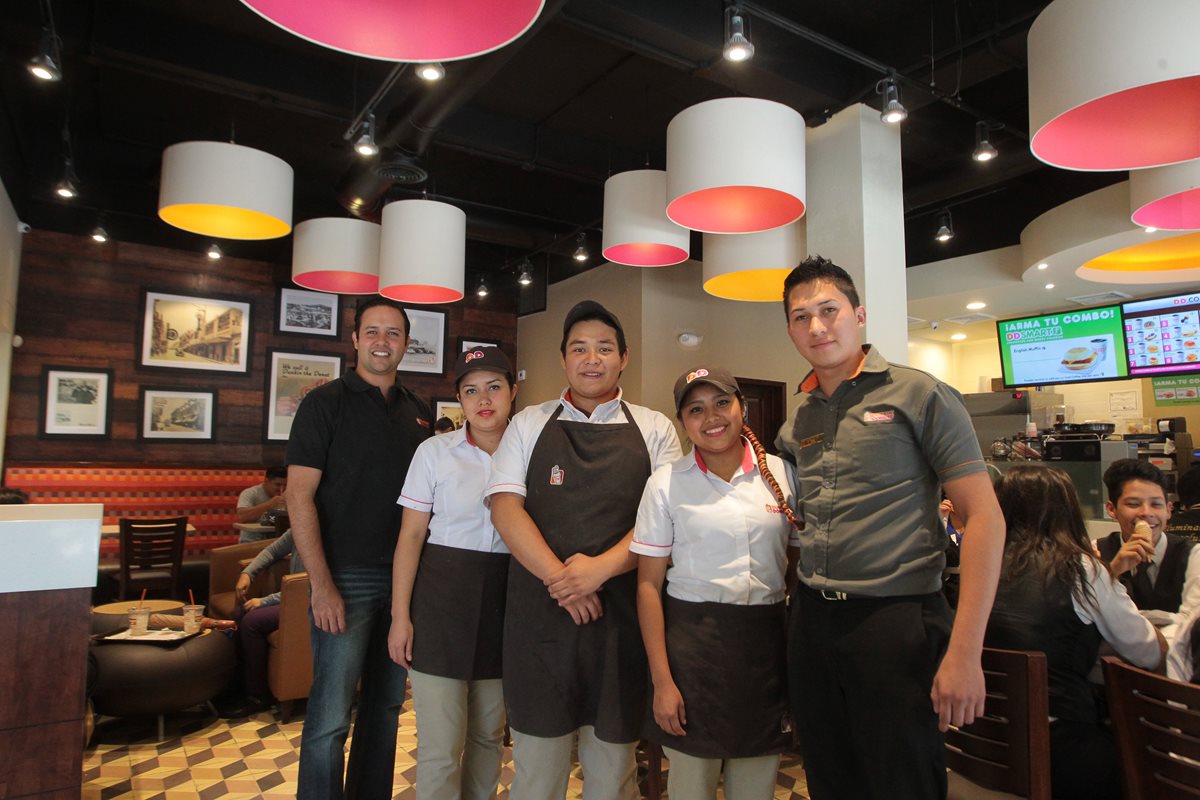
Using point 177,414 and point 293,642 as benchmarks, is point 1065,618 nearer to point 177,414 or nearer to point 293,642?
point 293,642

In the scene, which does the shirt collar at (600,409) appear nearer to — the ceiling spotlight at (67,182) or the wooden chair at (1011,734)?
the wooden chair at (1011,734)

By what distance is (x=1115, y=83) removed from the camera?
85.7 inches

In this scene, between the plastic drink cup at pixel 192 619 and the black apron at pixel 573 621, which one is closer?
the black apron at pixel 573 621

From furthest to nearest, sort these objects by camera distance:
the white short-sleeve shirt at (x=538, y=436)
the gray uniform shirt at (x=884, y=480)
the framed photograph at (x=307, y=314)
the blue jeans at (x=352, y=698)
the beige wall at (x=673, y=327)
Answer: the framed photograph at (x=307, y=314) → the beige wall at (x=673, y=327) → the blue jeans at (x=352, y=698) → the white short-sleeve shirt at (x=538, y=436) → the gray uniform shirt at (x=884, y=480)

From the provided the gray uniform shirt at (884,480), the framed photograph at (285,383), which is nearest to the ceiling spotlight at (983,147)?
the gray uniform shirt at (884,480)

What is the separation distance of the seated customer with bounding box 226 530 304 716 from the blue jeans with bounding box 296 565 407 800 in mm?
1733

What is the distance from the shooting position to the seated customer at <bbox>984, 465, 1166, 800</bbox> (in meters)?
2.08

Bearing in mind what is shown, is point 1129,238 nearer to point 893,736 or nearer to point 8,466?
point 893,736

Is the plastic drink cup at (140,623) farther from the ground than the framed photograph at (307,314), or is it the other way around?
the framed photograph at (307,314)

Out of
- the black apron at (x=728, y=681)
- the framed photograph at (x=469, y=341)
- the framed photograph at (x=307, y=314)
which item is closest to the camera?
the black apron at (x=728, y=681)

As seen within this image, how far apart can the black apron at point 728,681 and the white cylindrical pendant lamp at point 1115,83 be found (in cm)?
191

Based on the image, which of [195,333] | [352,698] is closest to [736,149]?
[352,698]

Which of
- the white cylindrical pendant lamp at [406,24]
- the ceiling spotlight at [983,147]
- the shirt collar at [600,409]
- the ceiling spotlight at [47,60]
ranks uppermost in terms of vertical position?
the ceiling spotlight at [47,60]

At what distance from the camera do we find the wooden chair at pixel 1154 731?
1.68 metres
